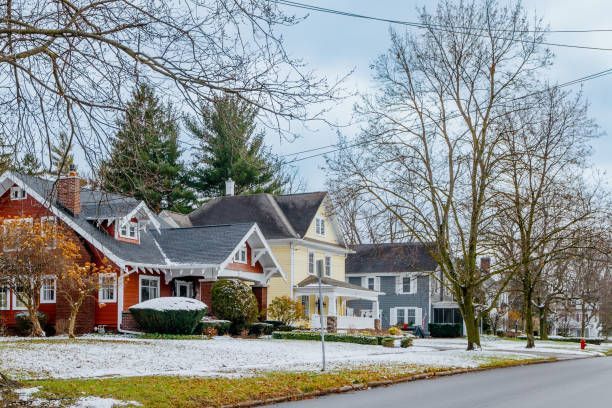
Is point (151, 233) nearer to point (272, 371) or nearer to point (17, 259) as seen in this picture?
point (17, 259)

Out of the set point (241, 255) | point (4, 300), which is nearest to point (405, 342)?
point (241, 255)

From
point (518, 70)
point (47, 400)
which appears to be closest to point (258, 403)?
point (47, 400)

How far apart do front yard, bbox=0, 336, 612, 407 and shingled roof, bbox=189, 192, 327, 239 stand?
70.5 feet

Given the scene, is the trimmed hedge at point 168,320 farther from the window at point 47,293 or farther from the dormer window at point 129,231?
the dormer window at point 129,231

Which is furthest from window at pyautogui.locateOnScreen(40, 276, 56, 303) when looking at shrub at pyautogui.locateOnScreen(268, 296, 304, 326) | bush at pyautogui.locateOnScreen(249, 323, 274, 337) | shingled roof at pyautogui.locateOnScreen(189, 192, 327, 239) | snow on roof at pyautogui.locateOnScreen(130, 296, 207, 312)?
shingled roof at pyautogui.locateOnScreen(189, 192, 327, 239)

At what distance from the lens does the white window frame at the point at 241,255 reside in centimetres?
4134

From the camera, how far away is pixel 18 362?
1867 cm

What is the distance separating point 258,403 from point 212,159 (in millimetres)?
53546

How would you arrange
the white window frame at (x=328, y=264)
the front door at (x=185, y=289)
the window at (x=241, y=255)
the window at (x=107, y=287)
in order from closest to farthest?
the window at (x=107, y=287) → the front door at (x=185, y=289) → the window at (x=241, y=255) → the white window frame at (x=328, y=264)

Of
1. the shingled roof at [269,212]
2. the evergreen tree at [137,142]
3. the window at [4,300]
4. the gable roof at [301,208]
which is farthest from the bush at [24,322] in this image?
the evergreen tree at [137,142]

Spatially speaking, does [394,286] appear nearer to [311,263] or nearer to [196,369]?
[311,263]

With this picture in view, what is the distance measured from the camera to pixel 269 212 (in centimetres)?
5228

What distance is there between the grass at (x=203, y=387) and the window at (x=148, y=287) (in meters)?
19.1

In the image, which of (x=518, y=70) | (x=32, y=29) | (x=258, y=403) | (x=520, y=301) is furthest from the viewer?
(x=520, y=301)
